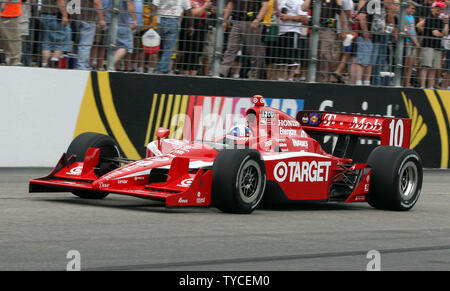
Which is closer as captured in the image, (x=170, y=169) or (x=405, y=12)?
(x=170, y=169)

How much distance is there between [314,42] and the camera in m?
14.8

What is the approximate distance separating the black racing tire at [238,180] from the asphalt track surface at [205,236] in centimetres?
15

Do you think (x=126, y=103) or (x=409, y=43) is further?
(x=409, y=43)

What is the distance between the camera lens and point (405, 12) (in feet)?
51.1

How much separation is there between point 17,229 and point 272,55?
26.0 ft

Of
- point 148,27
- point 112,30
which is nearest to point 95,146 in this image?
point 112,30

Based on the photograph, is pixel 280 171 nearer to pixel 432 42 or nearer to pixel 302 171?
pixel 302 171

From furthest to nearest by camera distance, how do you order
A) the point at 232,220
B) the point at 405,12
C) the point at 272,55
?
the point at 405,12 < the point at 272,55 < the point at 232,220

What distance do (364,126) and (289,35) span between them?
3832mm

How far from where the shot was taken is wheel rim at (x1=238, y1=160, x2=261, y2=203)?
9008 millimetres

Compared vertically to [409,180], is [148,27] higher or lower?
higher

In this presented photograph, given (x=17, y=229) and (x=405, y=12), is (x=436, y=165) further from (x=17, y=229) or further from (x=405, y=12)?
(x=17, y=229)

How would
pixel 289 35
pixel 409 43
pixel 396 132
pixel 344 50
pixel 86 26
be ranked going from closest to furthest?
1. pixel 396 132
2. pixel 86 26
3. pixel 289 35
4. pixel 344 50
5. pixel 409 43
